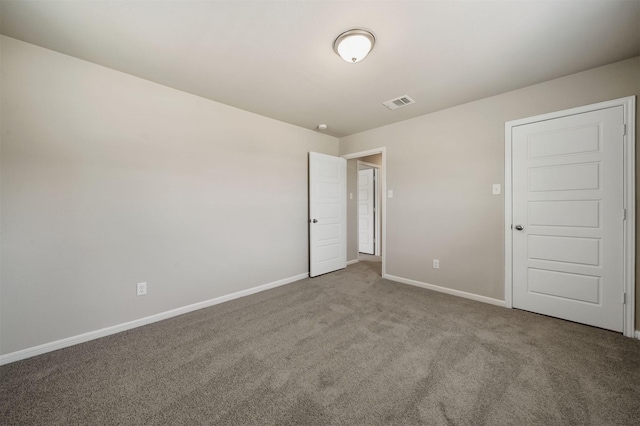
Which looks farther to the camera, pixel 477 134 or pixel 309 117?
pixel 309 117

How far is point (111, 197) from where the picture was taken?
2305 mm

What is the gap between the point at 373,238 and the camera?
5980mm

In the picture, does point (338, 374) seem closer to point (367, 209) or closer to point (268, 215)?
point (268, 215)

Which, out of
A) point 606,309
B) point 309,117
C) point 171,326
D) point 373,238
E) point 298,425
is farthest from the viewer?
point 373,238

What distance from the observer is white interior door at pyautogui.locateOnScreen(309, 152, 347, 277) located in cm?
403

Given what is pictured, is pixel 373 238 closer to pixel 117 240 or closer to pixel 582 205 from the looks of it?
pixel 582 205

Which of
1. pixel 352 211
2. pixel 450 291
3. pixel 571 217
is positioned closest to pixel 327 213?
pixel 352 211

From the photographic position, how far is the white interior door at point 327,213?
403 centimetres

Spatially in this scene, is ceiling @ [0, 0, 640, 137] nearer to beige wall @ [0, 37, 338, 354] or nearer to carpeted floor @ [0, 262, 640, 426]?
beige wall @ [0, 37, 338, 354]

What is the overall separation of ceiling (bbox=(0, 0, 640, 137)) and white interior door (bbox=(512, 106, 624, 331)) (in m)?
0.63

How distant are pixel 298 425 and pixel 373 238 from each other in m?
4.90

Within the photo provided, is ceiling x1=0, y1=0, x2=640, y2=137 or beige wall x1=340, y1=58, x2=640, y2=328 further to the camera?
beige wall x1=340, y1=58, x2=640, y2=328

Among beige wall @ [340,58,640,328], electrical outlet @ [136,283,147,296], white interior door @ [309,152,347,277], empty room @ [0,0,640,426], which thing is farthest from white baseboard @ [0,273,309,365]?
beige wall @ [340,58,640,328]

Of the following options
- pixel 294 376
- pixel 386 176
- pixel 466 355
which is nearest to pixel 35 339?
pixel 294 376
